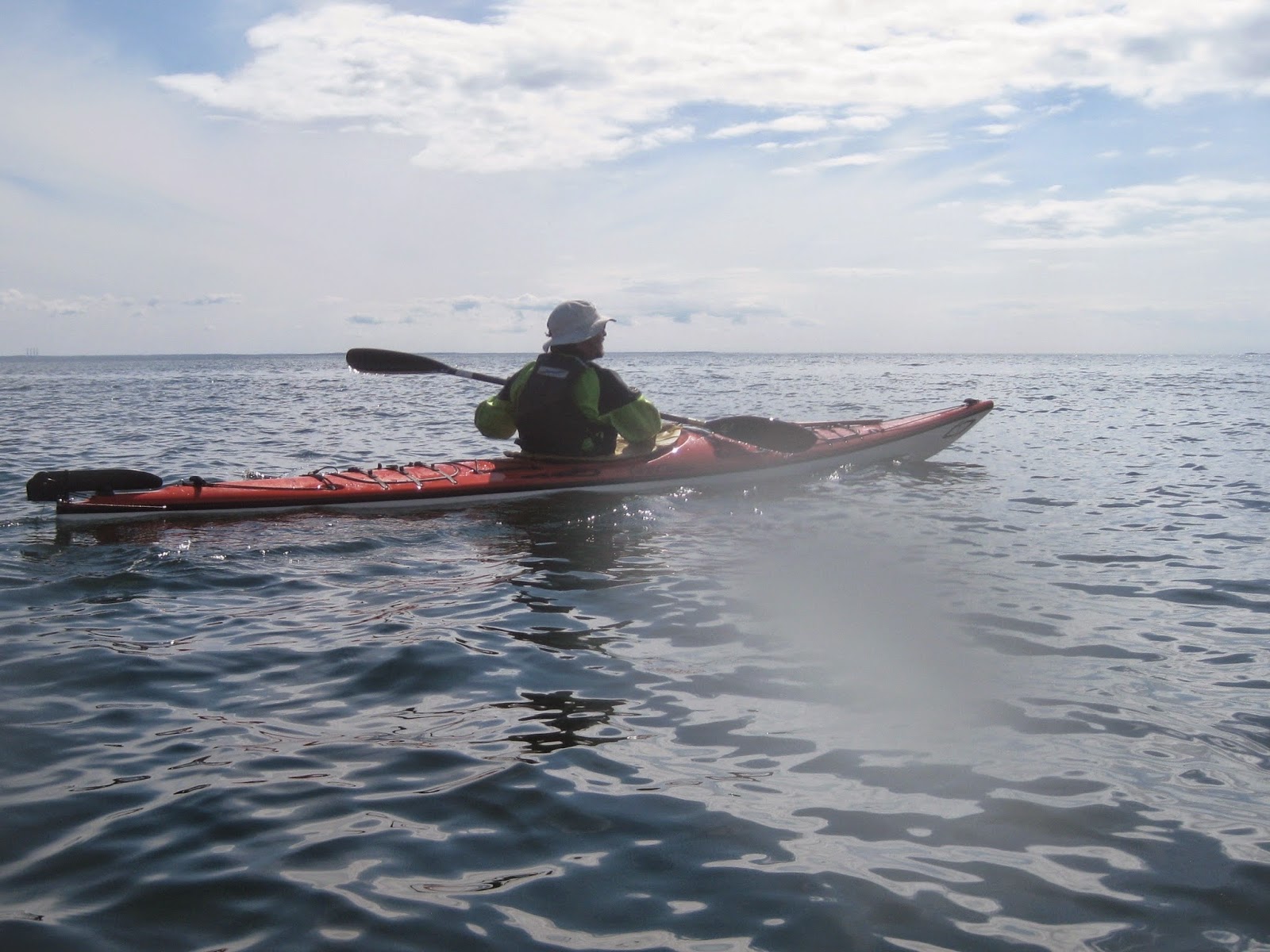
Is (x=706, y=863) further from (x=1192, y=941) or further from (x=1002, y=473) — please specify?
(x=1002, y=473)

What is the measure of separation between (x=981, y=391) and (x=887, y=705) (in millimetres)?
30506

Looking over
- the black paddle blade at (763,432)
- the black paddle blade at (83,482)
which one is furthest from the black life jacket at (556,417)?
the black paddle blade at (83,482)

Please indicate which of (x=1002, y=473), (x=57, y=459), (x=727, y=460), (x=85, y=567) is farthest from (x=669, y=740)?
(x=57, y=459)

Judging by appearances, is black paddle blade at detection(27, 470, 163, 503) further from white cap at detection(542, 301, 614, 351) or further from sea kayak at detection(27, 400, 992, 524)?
white cap at detection(542, 301, 614, 351)

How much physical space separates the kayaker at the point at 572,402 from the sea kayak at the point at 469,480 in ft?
0.66

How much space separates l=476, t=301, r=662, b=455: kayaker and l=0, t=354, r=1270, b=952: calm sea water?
0.83 meters

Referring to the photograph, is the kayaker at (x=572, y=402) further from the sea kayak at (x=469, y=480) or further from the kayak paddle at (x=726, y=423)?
the kayak paddle at (x=726, y=423)

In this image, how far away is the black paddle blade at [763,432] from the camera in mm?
10219

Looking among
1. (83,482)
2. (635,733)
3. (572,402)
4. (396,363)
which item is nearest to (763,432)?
(572,402)

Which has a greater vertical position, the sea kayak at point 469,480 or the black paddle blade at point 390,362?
the black paddle blade at point 390,362

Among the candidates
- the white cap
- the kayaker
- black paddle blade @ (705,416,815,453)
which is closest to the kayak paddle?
black paddle blade @ (705,416,815,453)

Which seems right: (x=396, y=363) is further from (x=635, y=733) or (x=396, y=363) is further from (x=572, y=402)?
(x=635, y=733)

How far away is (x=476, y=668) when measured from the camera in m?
4.68

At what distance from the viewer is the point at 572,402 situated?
8812 millimetres
